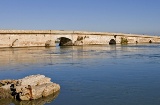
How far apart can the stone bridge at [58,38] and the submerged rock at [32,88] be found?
39.5 meters

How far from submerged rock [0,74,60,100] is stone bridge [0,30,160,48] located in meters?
39.5

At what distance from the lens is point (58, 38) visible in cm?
6272

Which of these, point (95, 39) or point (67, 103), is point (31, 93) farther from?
point (95, 39)

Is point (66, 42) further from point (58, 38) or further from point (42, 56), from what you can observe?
point (42, 56)

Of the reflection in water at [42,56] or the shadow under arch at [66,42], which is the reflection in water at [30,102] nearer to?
the reflection in water at [42,56]

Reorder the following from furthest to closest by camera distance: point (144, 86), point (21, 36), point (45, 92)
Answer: point (21, 36) < point (144, 86) < point (45, 92)

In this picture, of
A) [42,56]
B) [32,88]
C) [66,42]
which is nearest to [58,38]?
[66,42]

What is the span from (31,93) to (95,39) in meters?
58.3

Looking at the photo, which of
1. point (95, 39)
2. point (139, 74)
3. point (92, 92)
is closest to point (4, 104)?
point (92, 92)

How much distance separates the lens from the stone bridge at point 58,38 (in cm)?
5430

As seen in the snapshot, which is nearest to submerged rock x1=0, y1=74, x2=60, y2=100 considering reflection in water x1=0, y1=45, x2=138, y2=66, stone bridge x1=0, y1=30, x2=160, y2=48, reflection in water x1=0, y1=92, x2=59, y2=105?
reflection in water x1=0, y1=92, x2=59, y2=105

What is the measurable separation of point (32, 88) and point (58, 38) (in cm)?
4955

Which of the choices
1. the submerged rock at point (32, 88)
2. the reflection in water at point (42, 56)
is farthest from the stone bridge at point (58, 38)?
the submerged rock at point (32, 88)

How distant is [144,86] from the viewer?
15.7 metres
